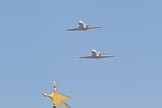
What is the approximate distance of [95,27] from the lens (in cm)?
19300

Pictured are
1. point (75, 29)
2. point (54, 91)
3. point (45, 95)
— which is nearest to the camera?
point (45, 95)

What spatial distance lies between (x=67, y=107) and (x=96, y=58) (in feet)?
533

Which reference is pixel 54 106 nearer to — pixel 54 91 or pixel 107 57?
pixel 54 91

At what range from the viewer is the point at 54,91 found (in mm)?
37906

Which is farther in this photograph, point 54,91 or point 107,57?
point 107,57

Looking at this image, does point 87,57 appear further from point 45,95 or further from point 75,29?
point 45,95

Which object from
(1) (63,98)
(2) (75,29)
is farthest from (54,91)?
(2) (75,29)

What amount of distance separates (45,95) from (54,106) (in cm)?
216

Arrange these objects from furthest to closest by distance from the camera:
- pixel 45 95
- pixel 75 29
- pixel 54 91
A: pixel 75 29 → pixel 54 91 → pixel 45 95

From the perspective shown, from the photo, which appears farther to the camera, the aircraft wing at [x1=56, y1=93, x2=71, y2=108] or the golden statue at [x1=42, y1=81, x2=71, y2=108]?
the aircraft wing at [x1=56, y1=93, x2=71, y2=108]

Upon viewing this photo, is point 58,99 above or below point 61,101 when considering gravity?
above

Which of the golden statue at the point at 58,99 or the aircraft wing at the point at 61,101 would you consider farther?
the aircraft wing at the point at 61,101

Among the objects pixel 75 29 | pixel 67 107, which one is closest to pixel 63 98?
pixel 67 107

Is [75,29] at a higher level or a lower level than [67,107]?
higher
